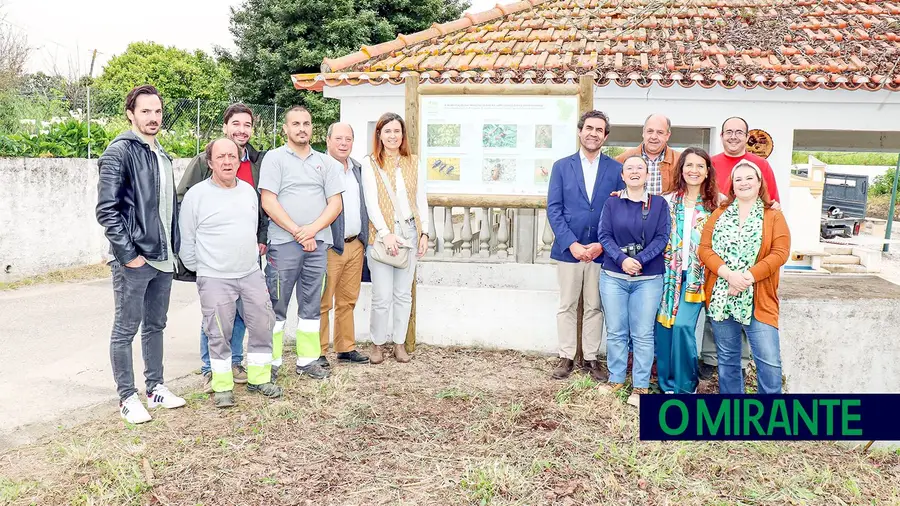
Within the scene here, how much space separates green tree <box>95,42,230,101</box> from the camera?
3334 cm

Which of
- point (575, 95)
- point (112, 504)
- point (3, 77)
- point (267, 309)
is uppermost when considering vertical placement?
point (3, 77)

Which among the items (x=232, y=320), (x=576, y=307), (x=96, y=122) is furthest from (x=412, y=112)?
(x=96, y=122)

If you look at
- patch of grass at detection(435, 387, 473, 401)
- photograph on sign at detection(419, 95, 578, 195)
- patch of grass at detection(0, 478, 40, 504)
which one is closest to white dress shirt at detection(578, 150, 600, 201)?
photograph on sign at detection(419, 95, 578, 195)

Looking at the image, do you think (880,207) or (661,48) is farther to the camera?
(880,207)

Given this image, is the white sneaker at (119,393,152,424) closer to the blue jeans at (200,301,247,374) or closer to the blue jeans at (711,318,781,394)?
the blue jeans at (200,301,247,374)

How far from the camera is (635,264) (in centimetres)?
→ 468

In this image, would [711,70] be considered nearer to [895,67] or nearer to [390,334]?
[895,67]

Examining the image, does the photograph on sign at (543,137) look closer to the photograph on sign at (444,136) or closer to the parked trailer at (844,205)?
the photograph on sign at (444,136)

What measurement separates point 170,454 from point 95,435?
0.64m

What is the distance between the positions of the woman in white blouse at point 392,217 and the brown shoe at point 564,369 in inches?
51.5

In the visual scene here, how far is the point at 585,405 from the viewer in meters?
4.83

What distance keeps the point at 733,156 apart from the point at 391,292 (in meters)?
2.78

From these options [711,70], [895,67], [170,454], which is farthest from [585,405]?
[895,67]

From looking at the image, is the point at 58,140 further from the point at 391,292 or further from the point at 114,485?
the point at 114,485
